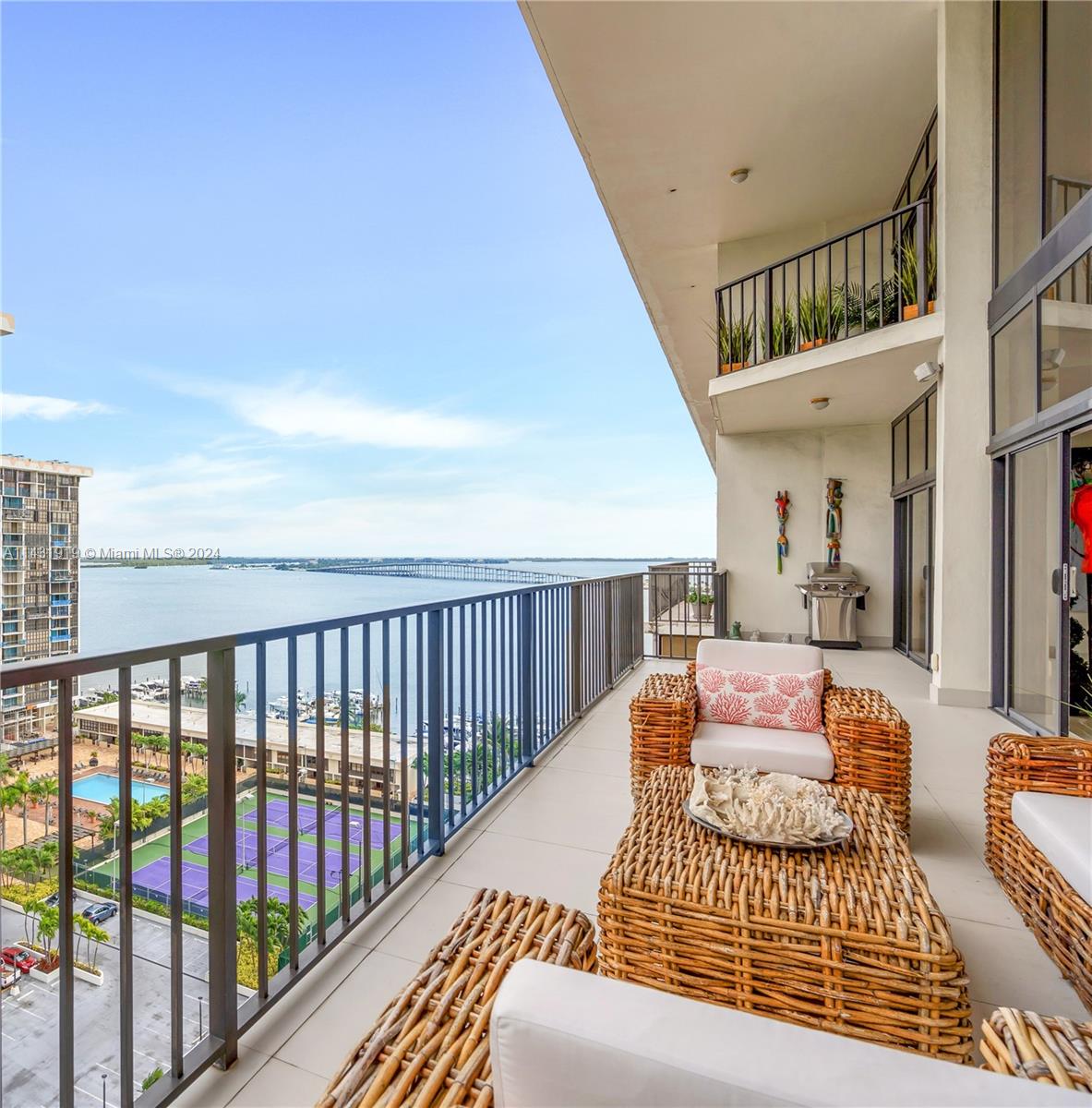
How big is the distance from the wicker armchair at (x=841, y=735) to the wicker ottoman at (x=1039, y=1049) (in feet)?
4.95

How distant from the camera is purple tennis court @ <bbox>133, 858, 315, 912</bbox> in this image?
4.27 feet

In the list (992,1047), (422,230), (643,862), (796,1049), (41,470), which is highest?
(422,230)

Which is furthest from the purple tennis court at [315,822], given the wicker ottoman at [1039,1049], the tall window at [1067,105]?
the tall window at [1067,105]

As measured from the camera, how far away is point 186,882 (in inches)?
54.0

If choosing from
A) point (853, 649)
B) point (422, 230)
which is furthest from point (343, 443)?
point (853, 649)

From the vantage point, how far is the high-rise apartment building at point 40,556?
1772 millimetres

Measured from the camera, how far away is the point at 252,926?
1.50 metres

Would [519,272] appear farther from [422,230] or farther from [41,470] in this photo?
[41,470]

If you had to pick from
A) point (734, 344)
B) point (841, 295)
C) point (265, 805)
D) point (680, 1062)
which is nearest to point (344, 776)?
point (265, 805)

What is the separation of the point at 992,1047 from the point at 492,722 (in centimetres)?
239

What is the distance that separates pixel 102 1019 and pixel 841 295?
22.3 ft

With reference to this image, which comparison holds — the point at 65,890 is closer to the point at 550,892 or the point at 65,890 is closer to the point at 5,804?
the point at 5,804

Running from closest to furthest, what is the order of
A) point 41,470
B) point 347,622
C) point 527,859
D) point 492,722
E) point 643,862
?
1. point 643,862
2. point 347,622
3. point 527,859
4. point 41,470
5. point 492,722

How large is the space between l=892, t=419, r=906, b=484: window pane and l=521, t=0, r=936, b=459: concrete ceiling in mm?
2412
